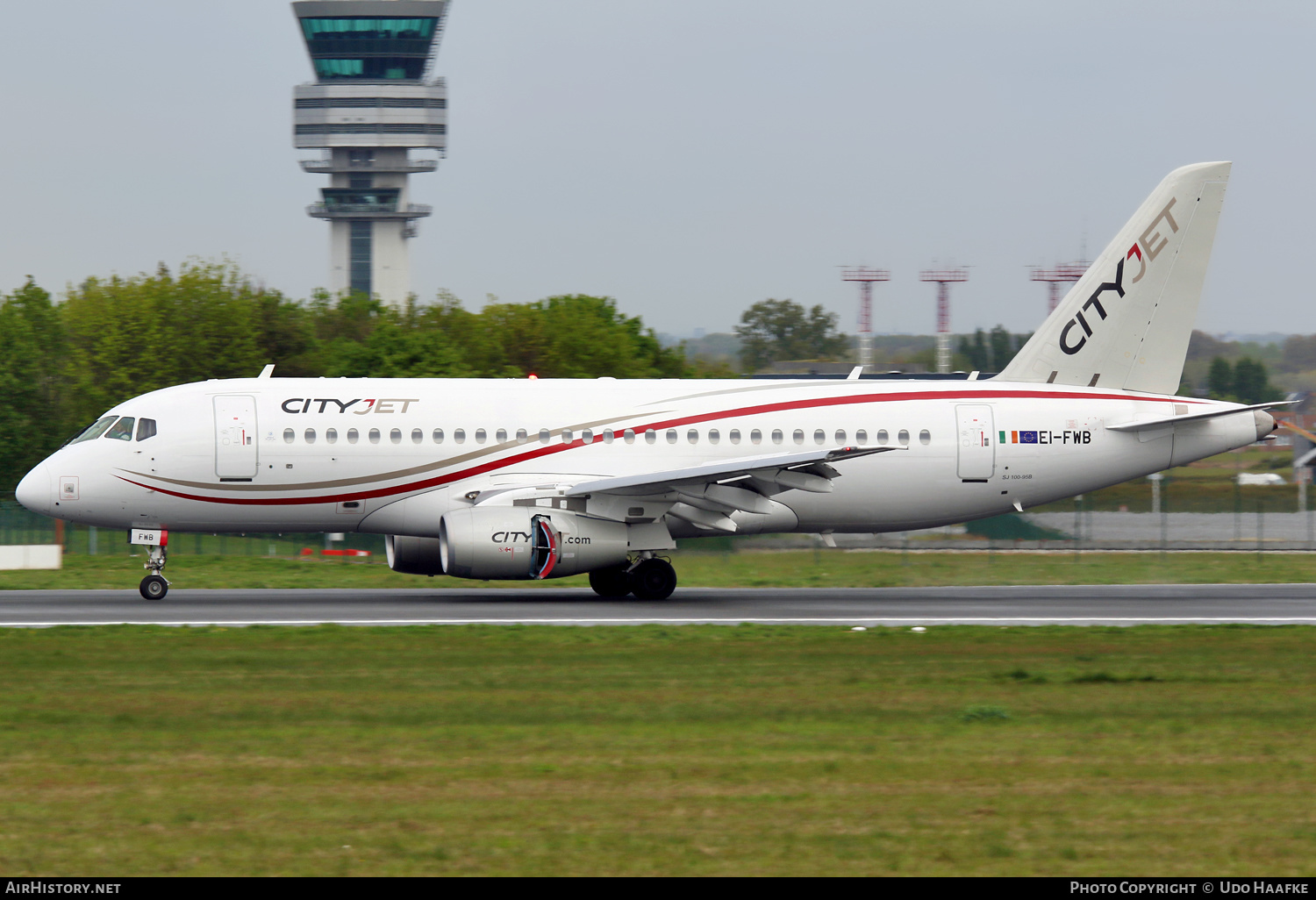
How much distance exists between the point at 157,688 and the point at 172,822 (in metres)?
5.92

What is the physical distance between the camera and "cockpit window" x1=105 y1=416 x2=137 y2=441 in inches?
992

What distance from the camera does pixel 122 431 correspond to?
2525cm

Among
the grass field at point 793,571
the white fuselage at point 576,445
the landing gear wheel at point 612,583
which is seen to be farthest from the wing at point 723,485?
the grass field at point 793,571

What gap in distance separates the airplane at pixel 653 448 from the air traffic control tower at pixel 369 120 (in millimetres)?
103257

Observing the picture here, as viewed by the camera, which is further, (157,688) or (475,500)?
(475,500)

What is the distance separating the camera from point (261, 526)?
25547 millimetres

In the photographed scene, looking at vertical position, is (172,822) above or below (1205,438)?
below

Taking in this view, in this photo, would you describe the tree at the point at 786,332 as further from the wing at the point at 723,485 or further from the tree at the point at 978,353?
the wing at the point at 723,485

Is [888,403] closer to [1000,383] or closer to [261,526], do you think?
[1000,383]

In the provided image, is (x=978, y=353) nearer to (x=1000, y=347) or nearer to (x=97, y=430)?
(x=1000, y=347)

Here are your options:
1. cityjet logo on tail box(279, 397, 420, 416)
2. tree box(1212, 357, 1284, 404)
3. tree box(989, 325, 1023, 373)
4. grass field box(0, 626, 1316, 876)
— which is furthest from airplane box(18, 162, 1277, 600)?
tree box(1212, 357, 1284, 404)

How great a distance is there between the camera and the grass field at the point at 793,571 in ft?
97.6
